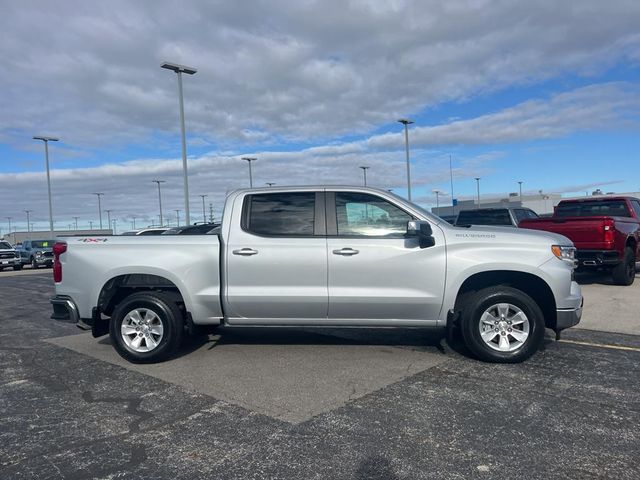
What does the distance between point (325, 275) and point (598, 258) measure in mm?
7451

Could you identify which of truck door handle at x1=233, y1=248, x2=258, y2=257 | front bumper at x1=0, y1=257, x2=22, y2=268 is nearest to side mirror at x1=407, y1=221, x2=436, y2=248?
truck door handle at x1=233, y1=248, x2=258, y2=257

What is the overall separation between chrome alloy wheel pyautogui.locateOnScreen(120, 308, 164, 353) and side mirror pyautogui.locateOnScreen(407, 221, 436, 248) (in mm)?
3032

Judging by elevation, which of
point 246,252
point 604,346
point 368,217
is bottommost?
point 604,346

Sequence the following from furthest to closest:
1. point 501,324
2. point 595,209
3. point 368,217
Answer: point 595,209 < point 368,217 < point 501,324

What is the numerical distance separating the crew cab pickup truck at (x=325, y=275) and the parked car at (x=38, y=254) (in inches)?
1081

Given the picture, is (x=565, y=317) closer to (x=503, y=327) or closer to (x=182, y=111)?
(x=503, y=327)

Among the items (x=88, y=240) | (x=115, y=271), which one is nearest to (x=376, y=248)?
(x=115, y=271)

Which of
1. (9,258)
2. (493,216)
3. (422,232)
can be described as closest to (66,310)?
(422,232)

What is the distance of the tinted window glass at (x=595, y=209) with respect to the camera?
12.9 m

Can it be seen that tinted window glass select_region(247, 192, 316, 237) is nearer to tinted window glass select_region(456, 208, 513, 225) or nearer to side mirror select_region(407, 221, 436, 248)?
side mirror select_region(407, 221, 436, 248)

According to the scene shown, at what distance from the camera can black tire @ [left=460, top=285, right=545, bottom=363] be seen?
5.57 metres

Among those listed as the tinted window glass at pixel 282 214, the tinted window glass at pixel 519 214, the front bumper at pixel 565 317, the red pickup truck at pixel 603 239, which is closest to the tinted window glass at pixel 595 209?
the red pickup truck at pixel 603 239

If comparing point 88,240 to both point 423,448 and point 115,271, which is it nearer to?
point 115,271

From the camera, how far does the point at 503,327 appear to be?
5.68 metres
